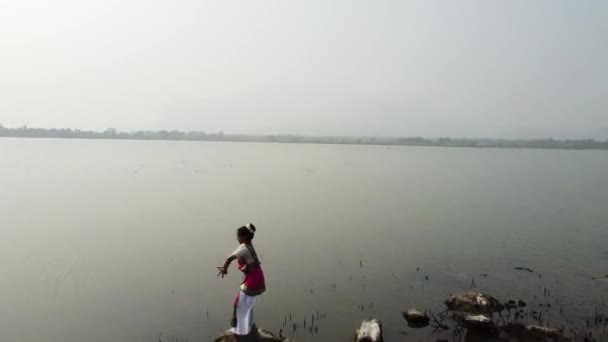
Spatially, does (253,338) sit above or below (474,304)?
above

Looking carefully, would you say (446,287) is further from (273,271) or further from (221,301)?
(221,301)

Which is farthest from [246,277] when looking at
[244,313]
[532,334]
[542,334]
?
[542,334]

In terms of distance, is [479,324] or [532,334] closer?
[532,334]

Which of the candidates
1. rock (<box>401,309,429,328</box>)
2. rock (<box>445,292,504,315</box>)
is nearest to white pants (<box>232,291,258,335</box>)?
rock (<box>401,309,429,328</box>)

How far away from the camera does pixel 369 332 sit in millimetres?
10414

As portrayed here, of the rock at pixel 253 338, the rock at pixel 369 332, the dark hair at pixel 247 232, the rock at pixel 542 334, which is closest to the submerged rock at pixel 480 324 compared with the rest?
the rock at pixel 542 334

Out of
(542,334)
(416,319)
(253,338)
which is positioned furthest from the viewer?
(416,319)

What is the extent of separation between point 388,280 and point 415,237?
283 inches

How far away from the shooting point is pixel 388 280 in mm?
15289

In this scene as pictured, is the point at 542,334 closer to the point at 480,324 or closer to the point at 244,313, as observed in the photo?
the point at 480,324

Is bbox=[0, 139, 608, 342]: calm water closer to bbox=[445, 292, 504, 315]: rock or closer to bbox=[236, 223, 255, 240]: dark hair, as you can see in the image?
bbox=[445, 292, 504, 315]: rock

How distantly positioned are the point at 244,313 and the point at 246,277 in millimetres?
756

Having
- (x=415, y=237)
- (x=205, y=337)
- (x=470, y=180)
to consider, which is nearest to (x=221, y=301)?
(x=205, y=337)

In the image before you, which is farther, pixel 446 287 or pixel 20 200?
pixel 20 200
